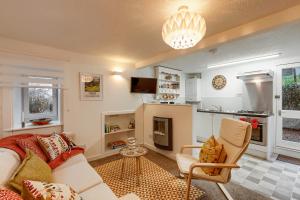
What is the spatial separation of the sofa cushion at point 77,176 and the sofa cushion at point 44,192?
1.57 feet

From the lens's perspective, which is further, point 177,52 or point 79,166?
point 177,52

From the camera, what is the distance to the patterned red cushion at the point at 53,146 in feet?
6.42

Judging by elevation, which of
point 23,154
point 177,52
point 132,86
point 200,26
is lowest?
point 23,154

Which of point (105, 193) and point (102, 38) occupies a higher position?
point (102, 38)

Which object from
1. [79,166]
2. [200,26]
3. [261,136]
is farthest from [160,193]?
[261,136]

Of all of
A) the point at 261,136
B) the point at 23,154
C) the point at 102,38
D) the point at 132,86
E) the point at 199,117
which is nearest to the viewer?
the point at 23,154

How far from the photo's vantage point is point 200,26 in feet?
4.45

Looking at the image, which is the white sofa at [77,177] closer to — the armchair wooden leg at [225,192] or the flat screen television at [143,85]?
the armchair wooden leg at [225,192]

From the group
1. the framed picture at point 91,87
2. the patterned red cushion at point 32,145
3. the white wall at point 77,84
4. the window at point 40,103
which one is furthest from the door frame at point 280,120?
the window at point 40,103

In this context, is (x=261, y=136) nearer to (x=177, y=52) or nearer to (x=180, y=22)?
(x=177, y=52)

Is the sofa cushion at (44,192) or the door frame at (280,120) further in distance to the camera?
the door frame at (280,120)

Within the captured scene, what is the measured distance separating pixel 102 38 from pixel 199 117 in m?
3.25

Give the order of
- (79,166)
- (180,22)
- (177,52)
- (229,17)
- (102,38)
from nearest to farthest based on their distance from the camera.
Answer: (180,22), (229,17), (79,166), (102,38), (177,52)

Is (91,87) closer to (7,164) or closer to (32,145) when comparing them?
(32,145)
